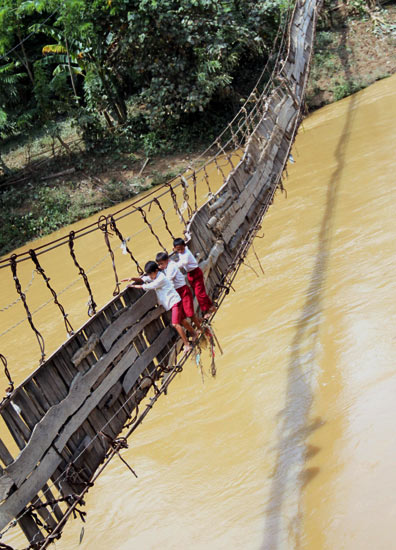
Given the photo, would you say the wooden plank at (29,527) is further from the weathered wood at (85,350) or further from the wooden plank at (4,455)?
the weathered wood at (85,350)

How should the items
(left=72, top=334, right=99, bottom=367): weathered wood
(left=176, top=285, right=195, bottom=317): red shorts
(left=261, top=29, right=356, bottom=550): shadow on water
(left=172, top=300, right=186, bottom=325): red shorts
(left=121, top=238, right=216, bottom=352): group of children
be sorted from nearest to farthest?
1. (left=72, top=334, right=99, bottom=367): weathered wood
2. (left=261, top=29, right=356, bottom=550): shadow on water
3. (left=121, top=238, right=216, bottom=352): group of children
4. (left=172, top=300, right=186, bottom=325): red shorts
5. (left=176, top=285, right=195, bottom=317): red shorts

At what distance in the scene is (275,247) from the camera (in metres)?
7.83

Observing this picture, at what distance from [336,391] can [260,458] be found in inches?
32.4

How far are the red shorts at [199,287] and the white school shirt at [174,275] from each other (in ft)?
0.40

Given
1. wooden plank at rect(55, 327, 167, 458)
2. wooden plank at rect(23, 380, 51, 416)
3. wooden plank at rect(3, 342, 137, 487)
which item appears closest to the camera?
wooden plank at rect(3, 342, 137, 487)

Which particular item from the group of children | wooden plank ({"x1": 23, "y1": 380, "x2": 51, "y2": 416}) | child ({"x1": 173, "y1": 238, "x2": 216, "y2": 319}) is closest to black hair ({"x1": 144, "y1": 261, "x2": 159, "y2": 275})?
the group of children

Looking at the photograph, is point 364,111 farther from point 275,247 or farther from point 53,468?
point 53,468

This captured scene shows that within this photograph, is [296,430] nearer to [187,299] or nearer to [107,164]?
[187,299]

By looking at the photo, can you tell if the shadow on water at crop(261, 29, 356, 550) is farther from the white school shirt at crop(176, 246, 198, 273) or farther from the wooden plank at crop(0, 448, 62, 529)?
the wooden plank at crop(0, 448, 62, 529)

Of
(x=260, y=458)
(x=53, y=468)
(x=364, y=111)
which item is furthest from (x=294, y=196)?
(x=53, y=468)

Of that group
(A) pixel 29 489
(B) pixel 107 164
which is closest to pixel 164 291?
(A) pixel 29 489

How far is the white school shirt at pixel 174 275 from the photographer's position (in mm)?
4246

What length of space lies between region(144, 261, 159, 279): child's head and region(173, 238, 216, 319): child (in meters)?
0.42

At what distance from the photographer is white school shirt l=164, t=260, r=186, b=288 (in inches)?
167
